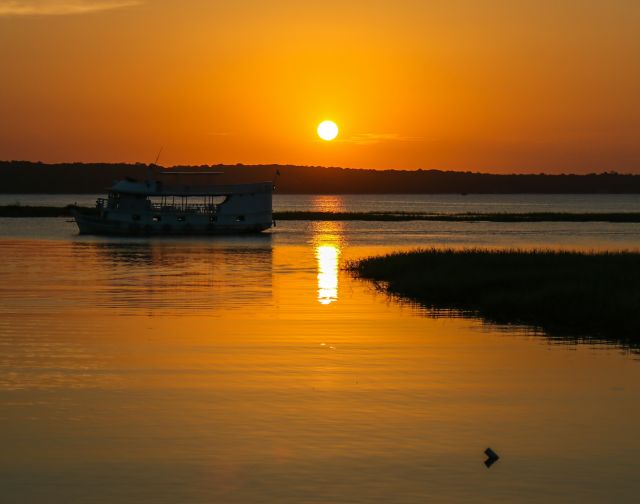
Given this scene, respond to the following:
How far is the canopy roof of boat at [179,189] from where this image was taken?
4257 inches

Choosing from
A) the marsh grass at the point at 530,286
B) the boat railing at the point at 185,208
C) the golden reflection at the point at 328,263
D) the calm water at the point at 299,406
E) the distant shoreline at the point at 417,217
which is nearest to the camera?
the calm water at the point at 299,406

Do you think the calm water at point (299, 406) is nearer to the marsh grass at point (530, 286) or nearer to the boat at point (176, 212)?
the marsh grass at point (530, 286)

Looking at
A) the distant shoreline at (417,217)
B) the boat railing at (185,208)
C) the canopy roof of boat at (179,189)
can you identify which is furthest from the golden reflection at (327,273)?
the distant shoreline at (417,217)

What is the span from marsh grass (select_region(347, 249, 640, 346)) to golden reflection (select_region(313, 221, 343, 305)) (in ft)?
6.19

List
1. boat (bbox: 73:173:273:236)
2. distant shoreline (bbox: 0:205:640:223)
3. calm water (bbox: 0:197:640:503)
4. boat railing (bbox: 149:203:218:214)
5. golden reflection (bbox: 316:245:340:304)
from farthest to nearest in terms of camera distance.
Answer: distant shoreline (bbox: 0:205:640:223)
boat railing (bbox: 149:203:218:214)
boat (bbox: 73:173:273:236)
golden reflection (bbox: 316:245:340:304)
calm water (bbox: 0:197:640:503)

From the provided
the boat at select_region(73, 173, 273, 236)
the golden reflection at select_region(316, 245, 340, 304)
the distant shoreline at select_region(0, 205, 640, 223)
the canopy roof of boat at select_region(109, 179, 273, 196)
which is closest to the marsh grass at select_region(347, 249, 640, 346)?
the golden reflection at select_region(316, 245, 340, 304)

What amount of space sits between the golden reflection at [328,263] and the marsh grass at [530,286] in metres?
1.89

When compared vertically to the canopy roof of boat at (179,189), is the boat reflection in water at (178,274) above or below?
below

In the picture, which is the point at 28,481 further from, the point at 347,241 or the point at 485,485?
the point at 347,241

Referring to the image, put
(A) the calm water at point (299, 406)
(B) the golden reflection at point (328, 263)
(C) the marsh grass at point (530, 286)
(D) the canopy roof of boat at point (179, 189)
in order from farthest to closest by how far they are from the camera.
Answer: (D) the canopy roof of boat at point (179, 189) < (B) the golden reflection at point (328, 263) < (C) the marsh grass at point (530, 286) < (A) the calm water at point (299, 406)

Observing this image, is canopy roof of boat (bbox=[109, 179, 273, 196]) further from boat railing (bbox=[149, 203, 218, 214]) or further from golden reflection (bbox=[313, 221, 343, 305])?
golden reflection (bbox=[313, 221, 343, 305])

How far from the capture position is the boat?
109m

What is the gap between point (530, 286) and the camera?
133 feet

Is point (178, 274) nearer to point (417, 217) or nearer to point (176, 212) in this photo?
point (176, 212)
